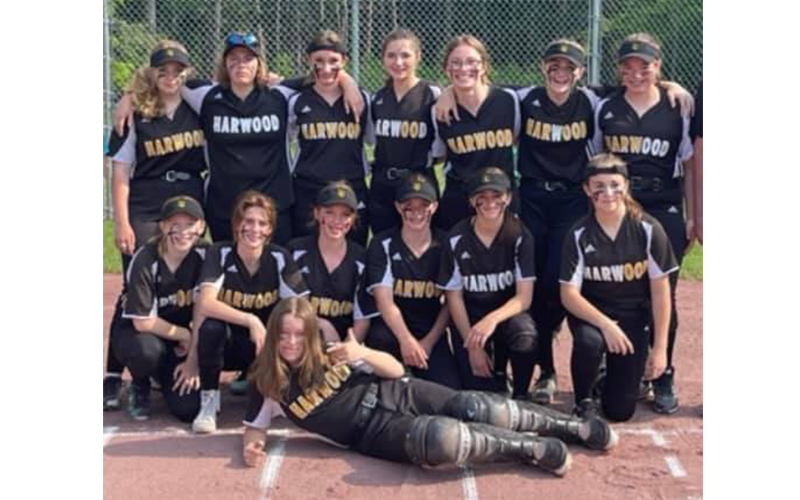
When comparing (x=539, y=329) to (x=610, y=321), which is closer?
(x=610, y=321)

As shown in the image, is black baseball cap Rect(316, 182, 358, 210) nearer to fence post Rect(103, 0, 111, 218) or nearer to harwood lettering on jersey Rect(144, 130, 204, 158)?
harwood lettering on jersey Rect(144, 130, 204, 158)

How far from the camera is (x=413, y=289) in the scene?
18.0ft

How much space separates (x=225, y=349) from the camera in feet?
17.8

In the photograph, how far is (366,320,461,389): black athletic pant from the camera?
538 centimetres

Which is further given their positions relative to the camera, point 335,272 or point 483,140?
point 483,140

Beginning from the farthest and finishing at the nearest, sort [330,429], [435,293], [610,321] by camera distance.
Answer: [435,293]
[610,321]
[330,429]

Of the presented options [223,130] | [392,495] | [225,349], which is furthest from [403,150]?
[392,495]

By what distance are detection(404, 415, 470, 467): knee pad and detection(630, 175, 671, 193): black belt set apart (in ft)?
5.74

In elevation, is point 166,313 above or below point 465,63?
below

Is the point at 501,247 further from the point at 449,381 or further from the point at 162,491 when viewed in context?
the point at 162,491

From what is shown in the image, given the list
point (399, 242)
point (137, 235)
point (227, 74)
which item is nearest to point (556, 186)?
point (399, 242)

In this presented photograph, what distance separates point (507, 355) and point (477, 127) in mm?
1207

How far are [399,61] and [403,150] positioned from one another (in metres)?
0.48

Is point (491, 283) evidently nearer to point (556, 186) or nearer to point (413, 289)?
point (413, 289)
